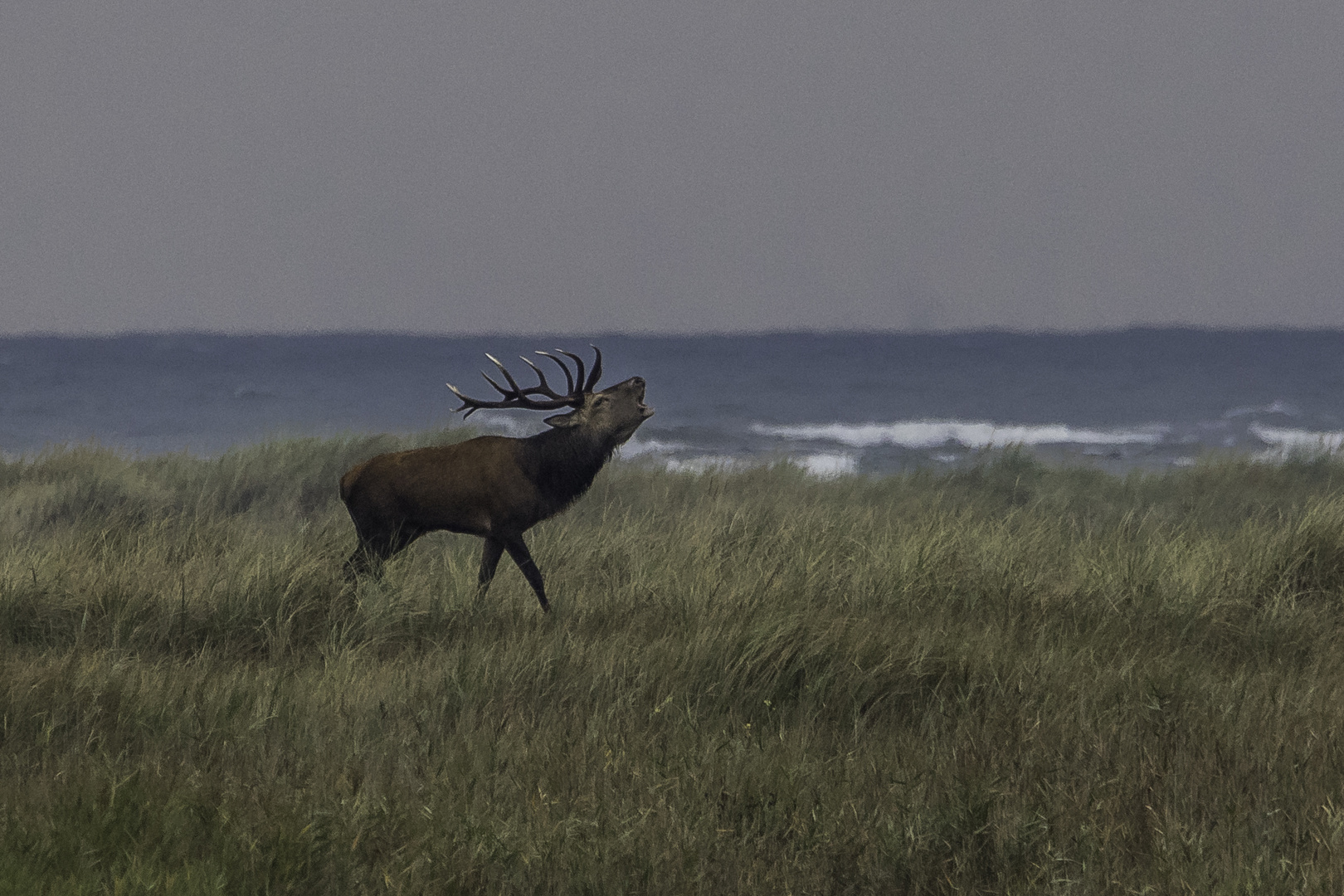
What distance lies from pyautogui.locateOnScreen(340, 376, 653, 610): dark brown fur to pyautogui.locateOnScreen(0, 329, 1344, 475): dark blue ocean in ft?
27.6

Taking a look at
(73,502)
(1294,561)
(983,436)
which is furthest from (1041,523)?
(983,436)

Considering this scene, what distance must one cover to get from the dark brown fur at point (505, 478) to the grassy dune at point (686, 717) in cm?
43

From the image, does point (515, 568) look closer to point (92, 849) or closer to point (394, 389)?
point (92, 849)

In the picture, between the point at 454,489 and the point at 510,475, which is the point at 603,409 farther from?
the point at 454,489

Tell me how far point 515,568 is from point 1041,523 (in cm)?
430

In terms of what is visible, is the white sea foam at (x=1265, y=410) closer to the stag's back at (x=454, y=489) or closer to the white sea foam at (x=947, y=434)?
the white sea foam at (x=947, y=434)

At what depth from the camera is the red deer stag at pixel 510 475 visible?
221 inches

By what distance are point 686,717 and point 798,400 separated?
132ft

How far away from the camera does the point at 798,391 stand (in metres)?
47.7

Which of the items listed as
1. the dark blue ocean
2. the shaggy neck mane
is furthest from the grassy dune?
the dark blue ocean

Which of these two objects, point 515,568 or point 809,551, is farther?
point 809,551

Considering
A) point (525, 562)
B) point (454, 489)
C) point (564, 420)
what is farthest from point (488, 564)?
point (564, 420)

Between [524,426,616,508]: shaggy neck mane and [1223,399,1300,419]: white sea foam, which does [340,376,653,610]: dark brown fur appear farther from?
[1223,399,1300,419]: white sea foam

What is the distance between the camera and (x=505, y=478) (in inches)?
223
